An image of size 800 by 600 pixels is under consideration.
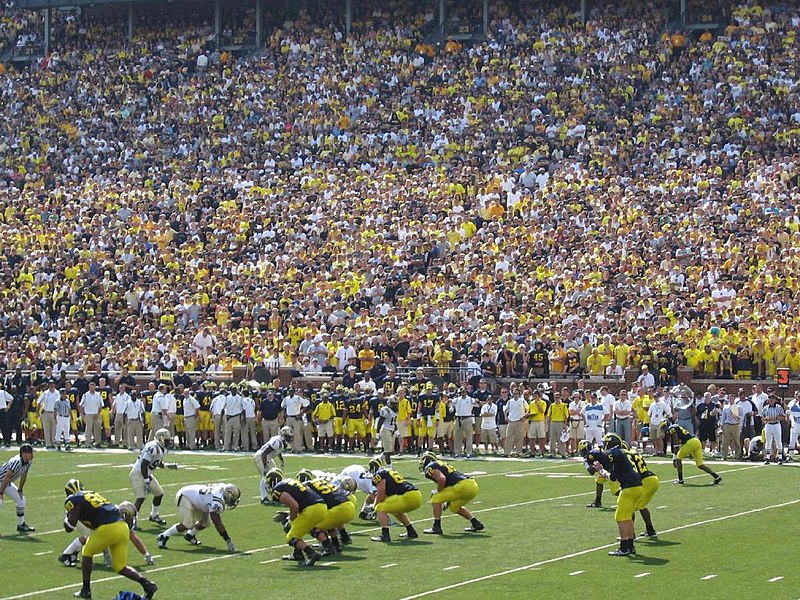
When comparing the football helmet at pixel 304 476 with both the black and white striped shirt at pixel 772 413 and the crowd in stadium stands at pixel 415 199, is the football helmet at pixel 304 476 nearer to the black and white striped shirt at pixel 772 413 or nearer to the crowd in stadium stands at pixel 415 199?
the black and white striped shirt at pixel 772 413

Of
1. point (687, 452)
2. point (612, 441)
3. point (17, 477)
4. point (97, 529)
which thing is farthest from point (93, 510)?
point (687, 452)

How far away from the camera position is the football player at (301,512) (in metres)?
16.9

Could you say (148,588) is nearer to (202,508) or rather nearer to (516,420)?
(202,508)

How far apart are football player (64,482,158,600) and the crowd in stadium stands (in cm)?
1766

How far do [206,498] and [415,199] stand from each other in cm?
2352

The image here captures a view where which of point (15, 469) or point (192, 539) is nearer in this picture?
point (192, 539)

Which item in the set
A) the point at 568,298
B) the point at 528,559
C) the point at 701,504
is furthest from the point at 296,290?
the point at 528,559

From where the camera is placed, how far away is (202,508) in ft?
59.3

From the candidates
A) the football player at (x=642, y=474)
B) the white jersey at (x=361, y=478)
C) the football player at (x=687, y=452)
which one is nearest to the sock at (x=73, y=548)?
the white jersey at (x=361, y=478)

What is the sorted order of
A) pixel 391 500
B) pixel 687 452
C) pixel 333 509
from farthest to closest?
pixel 687 452, pixel 391 500, pixel 333 509

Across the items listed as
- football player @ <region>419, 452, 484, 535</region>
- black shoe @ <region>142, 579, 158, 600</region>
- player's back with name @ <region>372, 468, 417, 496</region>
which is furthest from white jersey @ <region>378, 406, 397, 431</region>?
black shoe @ <region>142, 579, 158, 600</region>

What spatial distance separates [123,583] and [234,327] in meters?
21.6

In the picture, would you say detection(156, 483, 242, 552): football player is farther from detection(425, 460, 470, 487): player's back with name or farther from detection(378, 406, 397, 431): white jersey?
detection(378, 406, 397, 431): white jersey

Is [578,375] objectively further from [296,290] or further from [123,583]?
[123,583]
